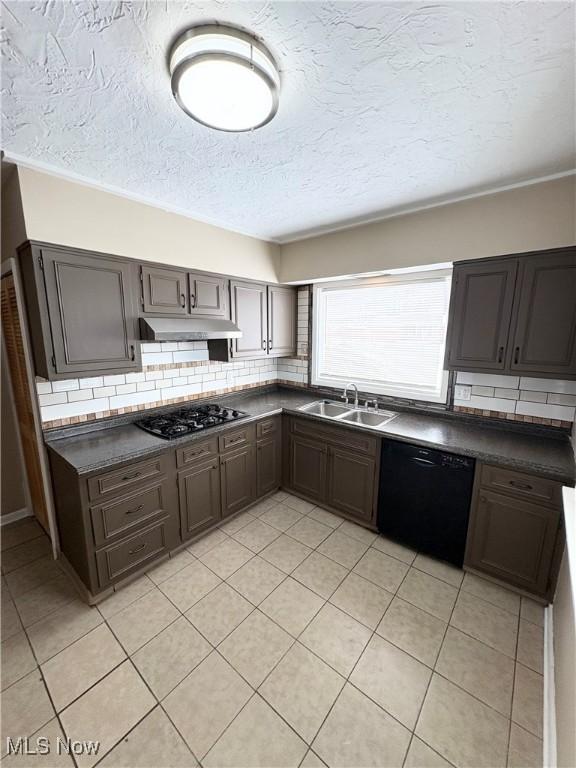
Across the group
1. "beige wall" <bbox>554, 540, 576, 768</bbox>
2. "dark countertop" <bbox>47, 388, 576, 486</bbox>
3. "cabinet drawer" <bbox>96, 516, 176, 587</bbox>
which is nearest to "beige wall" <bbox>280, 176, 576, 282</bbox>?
"dark countertop" <bbox>47, 388, 576, 486</bbox>

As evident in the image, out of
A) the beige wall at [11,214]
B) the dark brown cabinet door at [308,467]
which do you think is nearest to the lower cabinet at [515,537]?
the dark brown cabinet door at [308,467]

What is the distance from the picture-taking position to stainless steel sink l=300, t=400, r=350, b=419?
314cm

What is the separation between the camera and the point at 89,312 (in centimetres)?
198

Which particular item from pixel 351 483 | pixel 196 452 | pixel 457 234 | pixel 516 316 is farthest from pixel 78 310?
pixel 516 316

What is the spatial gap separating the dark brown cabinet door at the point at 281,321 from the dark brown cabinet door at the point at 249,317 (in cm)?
10

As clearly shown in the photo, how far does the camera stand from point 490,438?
2264 millimetres

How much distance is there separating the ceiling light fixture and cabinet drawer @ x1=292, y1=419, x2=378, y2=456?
2162 millimetres

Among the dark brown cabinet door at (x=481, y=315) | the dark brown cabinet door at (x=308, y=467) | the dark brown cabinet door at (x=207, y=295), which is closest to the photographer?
the dark brown cabinet door at (x=481, y=315)

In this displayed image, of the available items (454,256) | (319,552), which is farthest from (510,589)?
(454,256)

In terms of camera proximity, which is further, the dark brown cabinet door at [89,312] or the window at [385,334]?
the window at [385,334]

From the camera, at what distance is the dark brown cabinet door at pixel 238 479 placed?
104 inches

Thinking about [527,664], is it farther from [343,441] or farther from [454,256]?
[454,256]

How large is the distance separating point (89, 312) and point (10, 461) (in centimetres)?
174

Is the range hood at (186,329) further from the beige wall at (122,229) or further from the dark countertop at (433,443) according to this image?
the dark countertop at (433,443)
